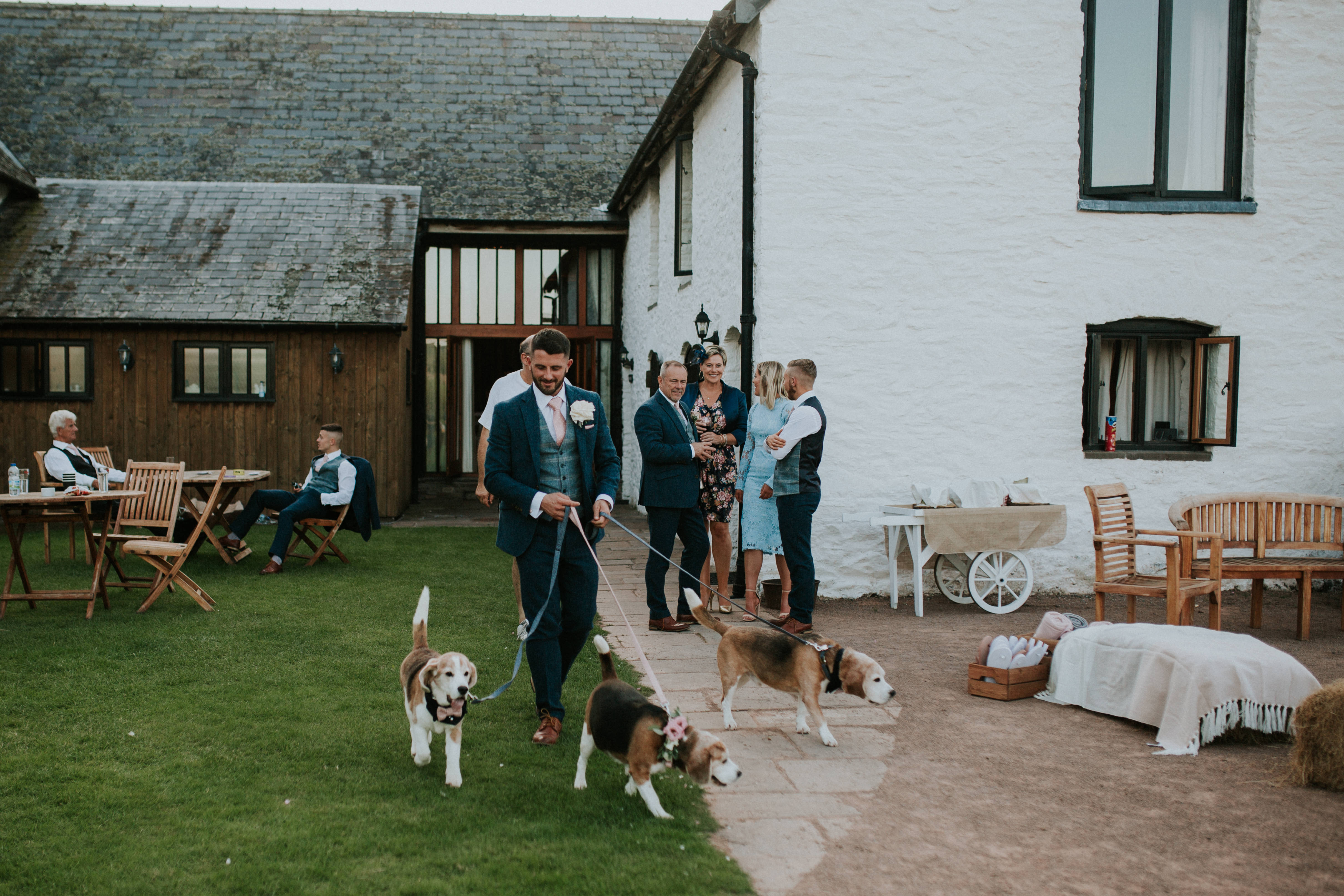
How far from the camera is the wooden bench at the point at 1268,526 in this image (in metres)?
7.41

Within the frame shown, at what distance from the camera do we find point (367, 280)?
14.8 metres

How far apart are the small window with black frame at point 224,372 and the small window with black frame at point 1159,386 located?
11.1 meters

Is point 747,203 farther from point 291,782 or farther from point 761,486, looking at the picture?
point 291,782

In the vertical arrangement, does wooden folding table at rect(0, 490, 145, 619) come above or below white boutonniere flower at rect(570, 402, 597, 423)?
below

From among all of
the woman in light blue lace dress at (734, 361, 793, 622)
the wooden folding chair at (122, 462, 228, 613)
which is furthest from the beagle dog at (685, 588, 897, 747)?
the wooden folding chair at (122, 462, 228, 613)

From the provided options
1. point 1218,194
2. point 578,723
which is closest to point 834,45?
point 1218,194

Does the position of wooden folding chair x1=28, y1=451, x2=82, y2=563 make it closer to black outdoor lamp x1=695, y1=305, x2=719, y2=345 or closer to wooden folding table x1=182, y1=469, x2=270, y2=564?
wooden folding table x1=182, y1=469, x2=270, y2=564

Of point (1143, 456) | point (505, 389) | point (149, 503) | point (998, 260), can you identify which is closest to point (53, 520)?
point (149, 503)

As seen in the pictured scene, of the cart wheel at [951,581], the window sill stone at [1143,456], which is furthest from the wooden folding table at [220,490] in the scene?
the window sill stone at [1143,456]

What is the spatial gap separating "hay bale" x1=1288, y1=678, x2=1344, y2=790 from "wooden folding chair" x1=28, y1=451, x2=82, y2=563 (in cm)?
792

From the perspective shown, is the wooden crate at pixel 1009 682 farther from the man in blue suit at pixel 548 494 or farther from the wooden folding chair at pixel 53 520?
the wooden folding chair at pixel 53 520

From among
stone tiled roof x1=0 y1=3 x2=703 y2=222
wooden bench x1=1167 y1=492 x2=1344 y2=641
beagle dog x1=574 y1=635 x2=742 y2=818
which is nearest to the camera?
beagle dog x1=574 y1=635 x2=742 y2=818

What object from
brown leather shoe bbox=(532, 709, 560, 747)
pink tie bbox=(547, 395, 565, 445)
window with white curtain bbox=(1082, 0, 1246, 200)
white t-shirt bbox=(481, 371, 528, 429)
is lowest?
brown leather shoe bbox=(532, 709, 560, 747)

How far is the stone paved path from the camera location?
3596 millimetres
